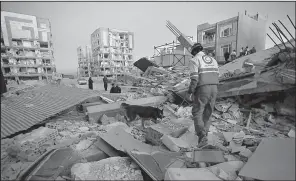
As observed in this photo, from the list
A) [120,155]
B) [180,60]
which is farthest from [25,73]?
[120,155]

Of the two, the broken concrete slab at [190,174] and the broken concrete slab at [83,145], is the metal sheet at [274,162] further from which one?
the broken concrete slab at [83,145]

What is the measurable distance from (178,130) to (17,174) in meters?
2.61

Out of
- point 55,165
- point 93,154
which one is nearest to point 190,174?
point 93,154

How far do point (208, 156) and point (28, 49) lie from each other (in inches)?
1714

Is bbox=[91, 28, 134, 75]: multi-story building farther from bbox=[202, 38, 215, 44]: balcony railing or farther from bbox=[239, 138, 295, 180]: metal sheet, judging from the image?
bbox=[239, 138, 295, 180]: metal sheet

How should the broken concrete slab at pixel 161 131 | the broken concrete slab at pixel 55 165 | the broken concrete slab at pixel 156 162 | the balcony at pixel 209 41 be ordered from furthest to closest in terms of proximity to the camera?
the balcony at pixel 209 41
the broken concrete slab at pixel 161 131
the broken concrete slab at pixel 156 162
the broken concrete slab at pixel 55 165

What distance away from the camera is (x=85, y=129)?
3664mm

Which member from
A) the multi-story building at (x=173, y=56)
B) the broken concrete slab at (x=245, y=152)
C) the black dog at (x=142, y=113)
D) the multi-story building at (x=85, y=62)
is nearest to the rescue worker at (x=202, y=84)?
the broken concrete slab at (x=245, y=152)

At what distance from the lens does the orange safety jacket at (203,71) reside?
2.51 meters

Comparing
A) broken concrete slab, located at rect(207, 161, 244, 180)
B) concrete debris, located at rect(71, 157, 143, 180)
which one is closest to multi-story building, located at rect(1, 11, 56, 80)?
concrete debris, located at rect(71, 157, 143, 180)

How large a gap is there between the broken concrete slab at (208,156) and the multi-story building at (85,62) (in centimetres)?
4613

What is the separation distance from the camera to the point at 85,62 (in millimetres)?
56125

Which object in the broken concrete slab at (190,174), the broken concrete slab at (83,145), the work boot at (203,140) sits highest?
the broken concrete slab at (190,174)

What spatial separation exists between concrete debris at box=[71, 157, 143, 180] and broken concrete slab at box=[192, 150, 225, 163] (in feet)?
2.70
